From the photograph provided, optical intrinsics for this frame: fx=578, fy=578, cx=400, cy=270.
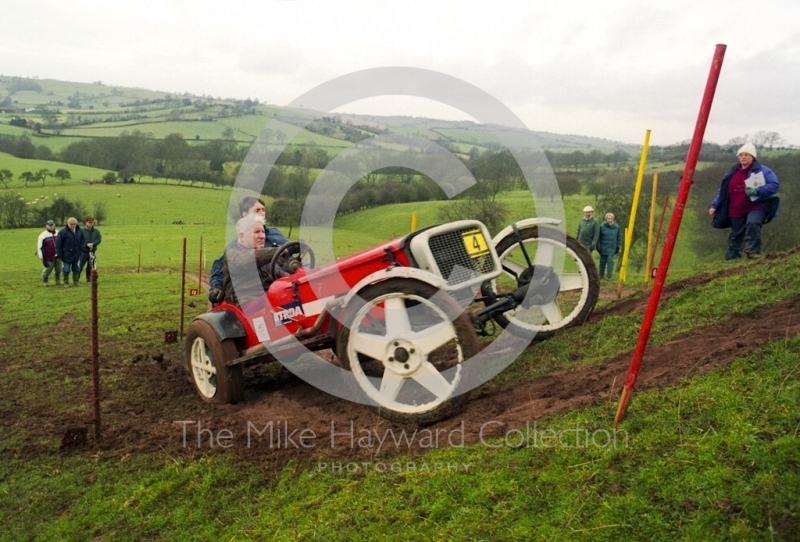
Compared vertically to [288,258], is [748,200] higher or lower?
higher

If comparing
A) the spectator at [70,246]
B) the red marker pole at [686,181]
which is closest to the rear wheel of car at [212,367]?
the red marker pole at [686,181]

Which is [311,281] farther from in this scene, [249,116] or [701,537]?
[249,116]

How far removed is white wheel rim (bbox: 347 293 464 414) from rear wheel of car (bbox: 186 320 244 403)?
6.27 ft

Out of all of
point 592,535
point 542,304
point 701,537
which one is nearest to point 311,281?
point 542,304

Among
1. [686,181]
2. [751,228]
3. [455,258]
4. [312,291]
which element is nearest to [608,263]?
[751,228]

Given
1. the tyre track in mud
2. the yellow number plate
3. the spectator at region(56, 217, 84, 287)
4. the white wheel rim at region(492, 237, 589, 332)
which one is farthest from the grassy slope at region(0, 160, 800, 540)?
the spectator at region(56, 217, 84, 287)

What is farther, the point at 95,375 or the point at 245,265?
the point at 245,265

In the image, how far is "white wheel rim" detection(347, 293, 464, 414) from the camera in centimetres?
477

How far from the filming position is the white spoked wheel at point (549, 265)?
6465mm

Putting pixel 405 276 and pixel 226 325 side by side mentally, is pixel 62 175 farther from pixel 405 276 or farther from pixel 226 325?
pixel 405 276

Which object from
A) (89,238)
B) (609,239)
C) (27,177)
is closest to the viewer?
(609,239)

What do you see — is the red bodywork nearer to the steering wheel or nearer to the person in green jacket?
→ the steering wheel

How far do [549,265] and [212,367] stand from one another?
3.95 metres

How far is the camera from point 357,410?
5.57m
